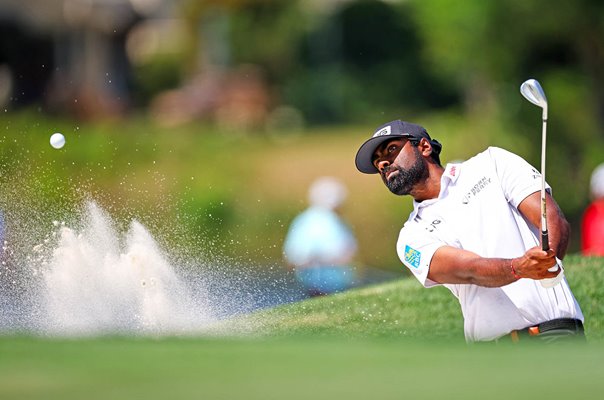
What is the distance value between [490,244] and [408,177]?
525 mm

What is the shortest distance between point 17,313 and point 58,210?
1.63 meters

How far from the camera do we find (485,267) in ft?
18.0

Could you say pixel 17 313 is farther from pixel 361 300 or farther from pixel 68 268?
pixel 361 300

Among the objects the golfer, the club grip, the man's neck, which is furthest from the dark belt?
the man's neck

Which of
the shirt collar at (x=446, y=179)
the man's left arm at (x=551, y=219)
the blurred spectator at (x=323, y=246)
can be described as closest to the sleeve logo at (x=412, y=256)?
the shirt collar at (x=446, y=179)

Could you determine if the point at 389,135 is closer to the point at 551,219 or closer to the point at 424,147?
the point at 424,147

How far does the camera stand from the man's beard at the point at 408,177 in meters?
6.00

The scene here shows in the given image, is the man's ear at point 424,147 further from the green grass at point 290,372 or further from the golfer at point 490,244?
the green grass at point 290,372

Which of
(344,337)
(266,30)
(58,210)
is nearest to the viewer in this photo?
(344,337)

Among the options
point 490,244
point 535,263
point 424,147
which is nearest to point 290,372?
point 535,263

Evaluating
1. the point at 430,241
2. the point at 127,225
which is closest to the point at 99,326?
the point at 127,225

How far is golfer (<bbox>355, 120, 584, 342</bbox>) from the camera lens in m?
5.62

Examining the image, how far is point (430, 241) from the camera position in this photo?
575 cm

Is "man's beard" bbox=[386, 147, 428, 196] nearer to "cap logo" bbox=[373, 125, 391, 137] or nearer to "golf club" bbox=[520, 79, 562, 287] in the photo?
"cap logo" bbox=[373, 125, 391, 137]
